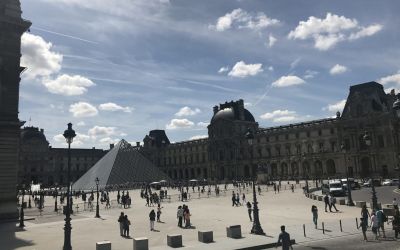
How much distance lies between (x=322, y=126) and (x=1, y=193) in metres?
70.6

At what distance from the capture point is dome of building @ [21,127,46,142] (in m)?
112

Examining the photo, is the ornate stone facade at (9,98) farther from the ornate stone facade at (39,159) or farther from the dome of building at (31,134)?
the dome of building at (31,134)

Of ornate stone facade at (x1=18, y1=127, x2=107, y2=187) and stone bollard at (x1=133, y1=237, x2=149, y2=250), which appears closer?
stone bollard at (x1=133, y1=237, x2=149, y2=250)

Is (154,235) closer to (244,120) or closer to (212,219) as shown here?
(212,219)

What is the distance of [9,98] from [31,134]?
9279 centimetres

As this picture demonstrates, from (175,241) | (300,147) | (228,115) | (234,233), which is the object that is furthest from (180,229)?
(228,115)

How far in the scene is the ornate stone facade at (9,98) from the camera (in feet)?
87.6

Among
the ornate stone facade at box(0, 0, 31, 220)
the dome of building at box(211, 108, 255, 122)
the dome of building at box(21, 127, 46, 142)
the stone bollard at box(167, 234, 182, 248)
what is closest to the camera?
the stone bollard at box(167, 234, 182, 248)

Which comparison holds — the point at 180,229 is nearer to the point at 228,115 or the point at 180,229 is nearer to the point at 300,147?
the point at 300,147

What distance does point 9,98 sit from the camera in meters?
28.1

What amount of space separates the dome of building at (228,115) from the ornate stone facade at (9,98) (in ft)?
250

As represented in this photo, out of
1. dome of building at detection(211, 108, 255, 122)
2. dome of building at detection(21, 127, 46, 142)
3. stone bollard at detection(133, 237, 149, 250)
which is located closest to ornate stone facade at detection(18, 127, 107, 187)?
dome of building at detection(21, 127, 46, 142)

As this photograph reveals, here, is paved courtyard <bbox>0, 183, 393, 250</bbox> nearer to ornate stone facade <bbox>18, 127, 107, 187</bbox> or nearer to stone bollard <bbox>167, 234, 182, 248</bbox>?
stone bollard <bbox>167, 234, 182, 248</bbox>

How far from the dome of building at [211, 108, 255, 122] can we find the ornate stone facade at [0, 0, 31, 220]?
76180 millimetres
